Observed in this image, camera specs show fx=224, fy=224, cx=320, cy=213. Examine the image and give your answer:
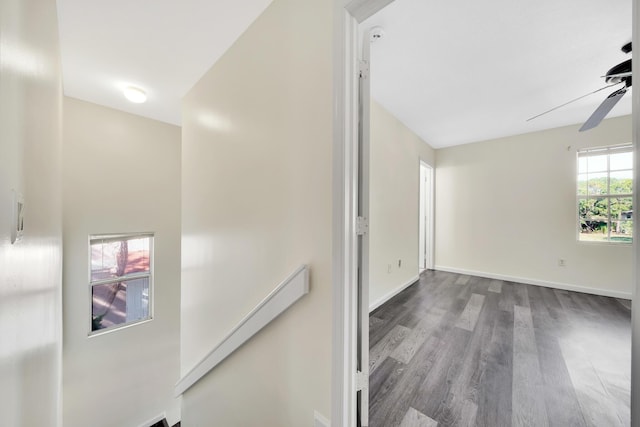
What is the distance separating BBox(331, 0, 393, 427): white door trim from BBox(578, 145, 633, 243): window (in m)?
4.37

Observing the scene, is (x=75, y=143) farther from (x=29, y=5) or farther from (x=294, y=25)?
(x=294, y=25)

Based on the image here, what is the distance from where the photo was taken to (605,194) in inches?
125

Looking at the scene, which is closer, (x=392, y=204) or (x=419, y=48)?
(x=419, y=48)

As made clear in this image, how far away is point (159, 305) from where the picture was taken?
330 cm

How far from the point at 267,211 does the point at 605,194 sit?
4.73 meters

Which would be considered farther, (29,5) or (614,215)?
(614,215)

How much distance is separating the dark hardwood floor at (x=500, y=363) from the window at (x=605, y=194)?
92 centimetres

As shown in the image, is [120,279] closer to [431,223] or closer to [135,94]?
[135,94]

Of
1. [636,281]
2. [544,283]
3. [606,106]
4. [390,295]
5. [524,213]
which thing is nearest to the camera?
[636,281]

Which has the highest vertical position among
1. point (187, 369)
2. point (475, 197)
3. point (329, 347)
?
point (475, 197)

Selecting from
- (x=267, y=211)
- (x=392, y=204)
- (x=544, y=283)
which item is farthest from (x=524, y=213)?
(x=267, y=211)

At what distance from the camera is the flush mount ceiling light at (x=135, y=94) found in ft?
7.53

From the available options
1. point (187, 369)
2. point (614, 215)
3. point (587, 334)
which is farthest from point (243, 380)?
point (614, 215)

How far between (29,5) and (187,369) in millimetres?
2686
